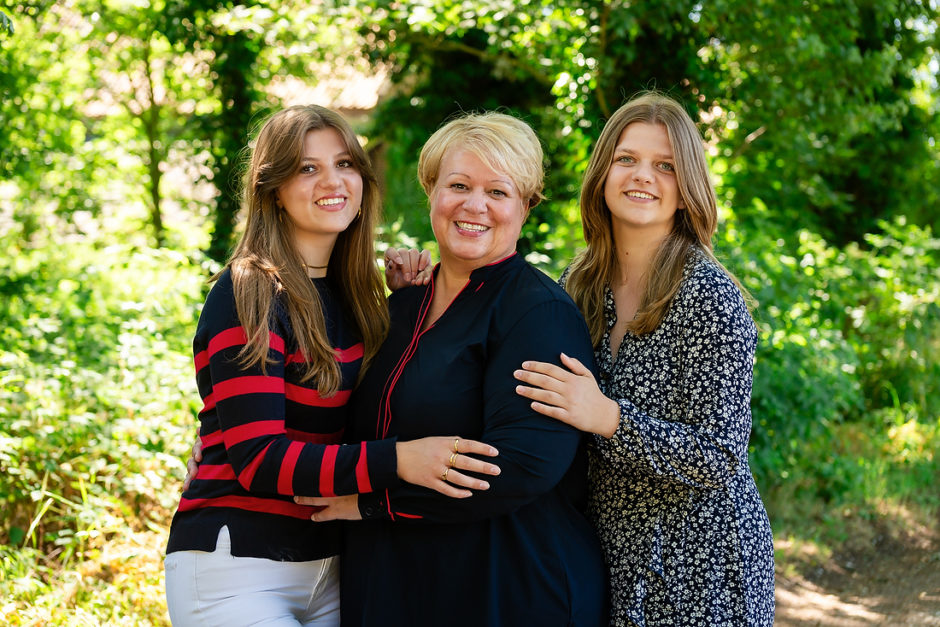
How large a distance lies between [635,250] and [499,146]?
61cm

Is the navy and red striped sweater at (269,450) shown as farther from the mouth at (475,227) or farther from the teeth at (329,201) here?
the mouth at (475,227)

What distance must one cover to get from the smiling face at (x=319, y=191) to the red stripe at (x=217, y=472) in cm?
65

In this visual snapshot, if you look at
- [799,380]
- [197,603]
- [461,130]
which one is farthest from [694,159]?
[799,380]

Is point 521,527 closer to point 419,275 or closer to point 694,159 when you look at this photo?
point 419,275

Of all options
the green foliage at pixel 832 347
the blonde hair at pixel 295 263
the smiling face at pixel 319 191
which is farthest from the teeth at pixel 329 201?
the green foliage at pixel 832 347

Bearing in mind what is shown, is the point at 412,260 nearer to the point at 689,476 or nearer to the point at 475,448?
the point at 475,448

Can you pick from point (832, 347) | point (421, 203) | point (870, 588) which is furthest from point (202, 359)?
point (832, 347)

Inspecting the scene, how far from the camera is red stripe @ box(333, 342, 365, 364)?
7.86 ft

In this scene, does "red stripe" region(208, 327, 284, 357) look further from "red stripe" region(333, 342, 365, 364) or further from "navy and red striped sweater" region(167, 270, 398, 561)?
"red stripe" region(333, 342, 365, 364)

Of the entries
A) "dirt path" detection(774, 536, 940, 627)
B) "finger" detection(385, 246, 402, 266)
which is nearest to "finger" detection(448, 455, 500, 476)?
"finger" detection(385, 246, 402, 266)

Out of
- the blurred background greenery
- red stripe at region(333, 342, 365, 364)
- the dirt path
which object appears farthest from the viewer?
the dirt path

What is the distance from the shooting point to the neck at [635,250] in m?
2.63

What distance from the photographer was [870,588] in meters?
5.19

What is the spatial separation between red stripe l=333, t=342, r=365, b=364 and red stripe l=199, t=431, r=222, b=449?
37 cm
